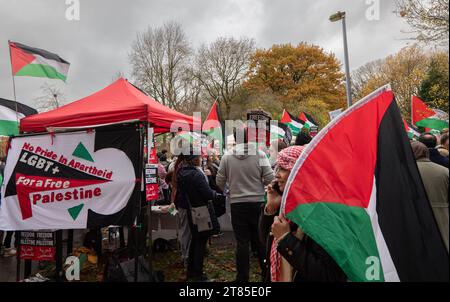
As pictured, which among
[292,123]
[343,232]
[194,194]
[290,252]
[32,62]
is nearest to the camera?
[343,232]

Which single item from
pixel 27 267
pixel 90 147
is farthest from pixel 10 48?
pixel 27 267

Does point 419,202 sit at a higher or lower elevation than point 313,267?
higher

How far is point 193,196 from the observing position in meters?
4.43

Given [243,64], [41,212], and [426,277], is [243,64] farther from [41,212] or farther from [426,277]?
[426,277]

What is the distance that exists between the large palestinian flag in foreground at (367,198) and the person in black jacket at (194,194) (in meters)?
2.89

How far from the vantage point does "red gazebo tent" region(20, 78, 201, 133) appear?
4.38 m

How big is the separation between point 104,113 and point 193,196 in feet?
5.79

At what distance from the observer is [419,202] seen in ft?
4.36

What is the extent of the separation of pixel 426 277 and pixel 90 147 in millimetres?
3941

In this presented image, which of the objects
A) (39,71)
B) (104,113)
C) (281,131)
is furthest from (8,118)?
(281,131)

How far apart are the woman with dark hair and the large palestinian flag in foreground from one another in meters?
2.90

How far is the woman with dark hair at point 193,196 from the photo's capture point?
173 inches

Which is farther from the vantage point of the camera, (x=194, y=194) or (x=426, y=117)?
(x=426, y=117)

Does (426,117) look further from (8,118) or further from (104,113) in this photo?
(8,118)
